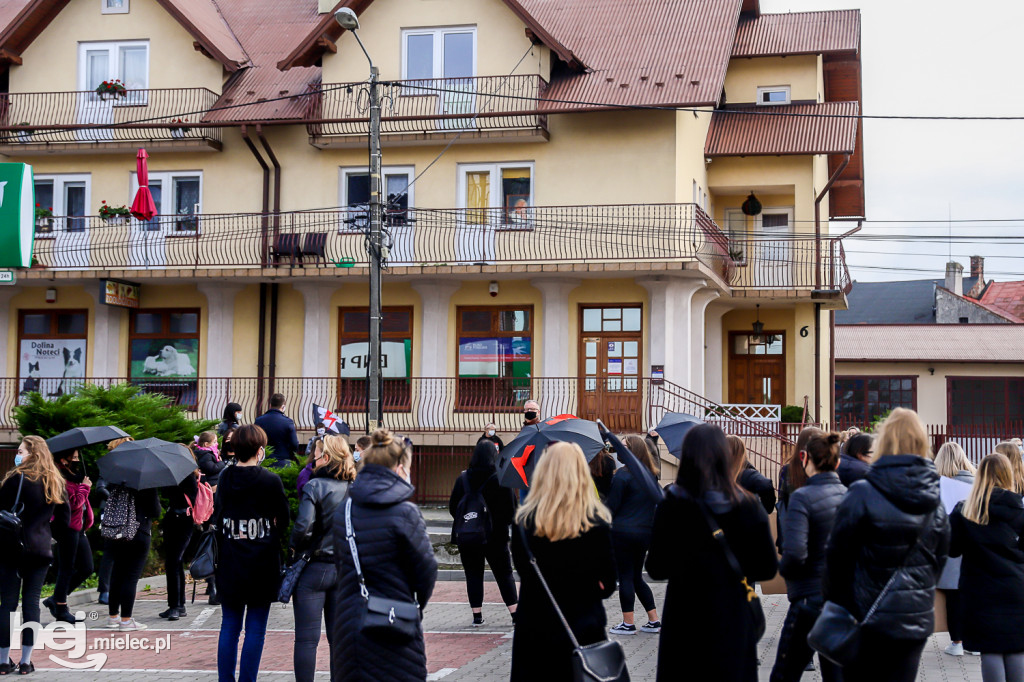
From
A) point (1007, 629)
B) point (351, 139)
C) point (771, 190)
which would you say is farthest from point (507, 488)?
point (771, 190)

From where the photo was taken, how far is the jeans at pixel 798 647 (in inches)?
283

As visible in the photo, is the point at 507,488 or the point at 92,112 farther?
the point at 92,112

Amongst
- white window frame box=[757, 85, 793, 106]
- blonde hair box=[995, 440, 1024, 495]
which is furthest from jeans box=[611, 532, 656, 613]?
white window frame box=[757, 85, 793, 106]

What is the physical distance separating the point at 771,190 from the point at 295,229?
10.8 meters

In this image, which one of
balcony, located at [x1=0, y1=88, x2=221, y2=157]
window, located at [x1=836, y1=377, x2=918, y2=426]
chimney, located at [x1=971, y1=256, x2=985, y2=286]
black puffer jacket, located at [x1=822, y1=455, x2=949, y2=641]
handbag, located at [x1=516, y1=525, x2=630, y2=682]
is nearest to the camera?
black puffer jacket, located at [x1=822, y1=455, x2=949, y2=641]

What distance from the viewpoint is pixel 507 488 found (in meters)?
11.2

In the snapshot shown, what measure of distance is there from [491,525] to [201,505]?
3032mm

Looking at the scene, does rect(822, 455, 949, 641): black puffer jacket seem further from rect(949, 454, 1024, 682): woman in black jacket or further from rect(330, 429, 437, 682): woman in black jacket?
rect(330, 429, 437, 682): woman in black jacket

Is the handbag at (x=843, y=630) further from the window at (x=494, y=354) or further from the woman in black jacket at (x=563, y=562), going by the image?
the window at (x=494, y=354)

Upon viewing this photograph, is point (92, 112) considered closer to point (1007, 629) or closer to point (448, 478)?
point (448, 478)

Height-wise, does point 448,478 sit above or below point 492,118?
below

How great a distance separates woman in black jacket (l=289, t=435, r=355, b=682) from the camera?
7.84m

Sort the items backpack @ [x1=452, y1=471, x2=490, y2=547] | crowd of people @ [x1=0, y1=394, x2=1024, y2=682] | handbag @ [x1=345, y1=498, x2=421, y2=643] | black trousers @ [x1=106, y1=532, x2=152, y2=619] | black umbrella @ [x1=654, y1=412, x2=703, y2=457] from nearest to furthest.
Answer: crowd of people @ [x1=0, y1=394, x2=1024, y2=682], handbag @ [x1=345, y1=498, x2=421, y2=643], black umbrella @ [x1=654, y1=412, x2=703, y2=457], black trousers @ [x1=106, y1=532, x2=152, y2=619], backpack @ [x1=452, y1=471, x2=490, y2=547]

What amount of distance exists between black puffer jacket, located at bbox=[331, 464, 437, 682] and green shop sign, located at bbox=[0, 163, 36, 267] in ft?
15.6
